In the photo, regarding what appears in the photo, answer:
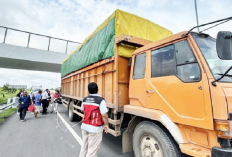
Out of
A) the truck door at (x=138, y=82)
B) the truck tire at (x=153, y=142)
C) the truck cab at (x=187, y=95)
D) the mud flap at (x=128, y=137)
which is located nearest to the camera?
the truck cab at (x=187, y=95)

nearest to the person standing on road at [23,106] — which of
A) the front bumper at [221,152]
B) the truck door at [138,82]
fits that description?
the truck door at [138,82]

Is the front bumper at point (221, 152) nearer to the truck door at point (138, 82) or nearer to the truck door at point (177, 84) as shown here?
the truck door at point (177, 84)

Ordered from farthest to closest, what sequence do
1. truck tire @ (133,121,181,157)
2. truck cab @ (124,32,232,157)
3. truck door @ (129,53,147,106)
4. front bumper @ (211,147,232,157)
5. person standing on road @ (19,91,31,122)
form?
person standing on road @ (19,91,31,122), truck door @ (129,53,147,106), truck tire @ (133,121,181,157), truck cab @ (124,32,232,157), front bumper @ (211,147,232,157)

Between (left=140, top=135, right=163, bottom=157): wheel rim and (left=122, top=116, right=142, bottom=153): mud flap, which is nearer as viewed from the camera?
(left=140, top=135, right=163, bottom=157): wheel rim

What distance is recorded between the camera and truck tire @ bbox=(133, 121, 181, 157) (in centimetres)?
214

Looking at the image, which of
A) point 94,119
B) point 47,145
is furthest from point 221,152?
point 47,145

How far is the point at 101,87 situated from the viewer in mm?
4016

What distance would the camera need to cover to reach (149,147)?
97.1 inches

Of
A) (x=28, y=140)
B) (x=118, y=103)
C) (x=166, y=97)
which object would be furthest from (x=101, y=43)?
(x=28, y=140)

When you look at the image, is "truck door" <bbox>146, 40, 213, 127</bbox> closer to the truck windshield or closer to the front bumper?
the truck windshield

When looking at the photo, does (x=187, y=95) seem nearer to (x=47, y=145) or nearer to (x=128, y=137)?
(x=128, y=137)

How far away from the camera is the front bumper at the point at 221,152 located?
5.30ft

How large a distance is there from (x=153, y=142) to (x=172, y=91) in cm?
95

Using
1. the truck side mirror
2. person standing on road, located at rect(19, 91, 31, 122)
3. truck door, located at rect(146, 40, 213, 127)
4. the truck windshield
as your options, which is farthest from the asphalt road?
the truck side mirror
